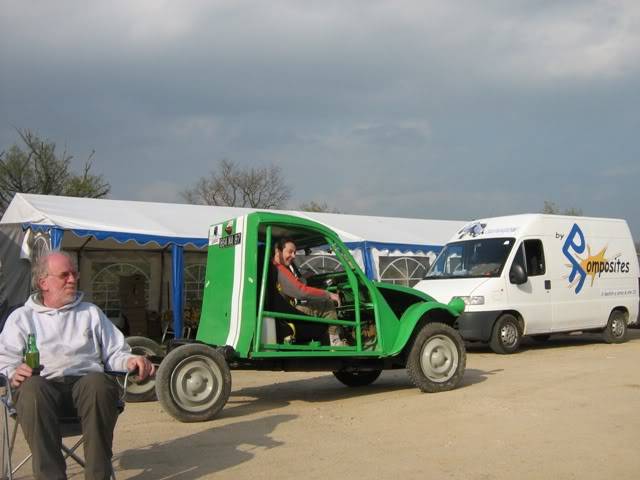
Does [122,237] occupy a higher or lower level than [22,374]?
higher

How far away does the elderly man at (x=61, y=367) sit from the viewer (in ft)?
12.3

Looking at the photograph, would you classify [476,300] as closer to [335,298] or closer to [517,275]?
[517,275]

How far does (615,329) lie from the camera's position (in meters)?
13.6

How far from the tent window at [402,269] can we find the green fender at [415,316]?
24.5 feet

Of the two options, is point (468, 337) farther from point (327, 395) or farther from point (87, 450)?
point (87, 450)

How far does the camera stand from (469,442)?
213 inches

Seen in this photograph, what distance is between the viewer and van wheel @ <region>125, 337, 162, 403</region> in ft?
25.2

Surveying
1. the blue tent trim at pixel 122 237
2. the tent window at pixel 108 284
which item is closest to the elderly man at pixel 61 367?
the blue tent trim at pixel 122 237

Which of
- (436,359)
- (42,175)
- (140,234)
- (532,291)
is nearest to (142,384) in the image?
(436,359)

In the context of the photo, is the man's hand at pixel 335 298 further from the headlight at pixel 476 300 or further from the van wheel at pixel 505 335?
the van wheel at pixel 505 335

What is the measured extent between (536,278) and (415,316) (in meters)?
5.32

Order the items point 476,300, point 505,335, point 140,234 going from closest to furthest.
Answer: point 476,300, point 505,335, point 140,234

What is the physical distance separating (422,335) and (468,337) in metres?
4.37

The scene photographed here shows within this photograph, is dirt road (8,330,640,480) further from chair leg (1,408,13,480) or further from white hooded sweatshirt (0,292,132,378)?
white hooded sweatshirt (0,292,132,378)
